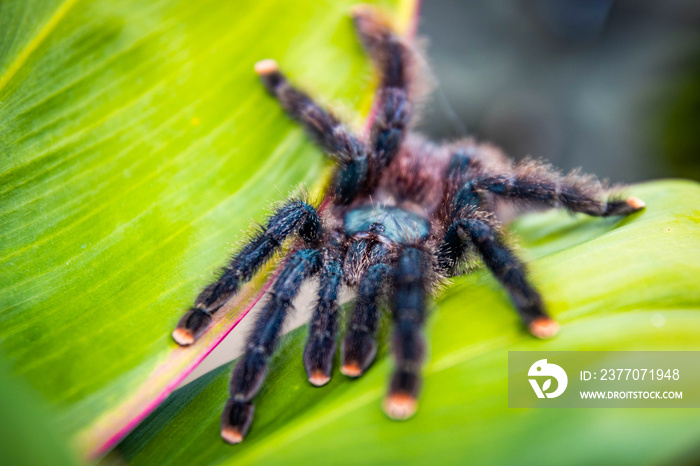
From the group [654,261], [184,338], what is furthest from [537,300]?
[184,338]

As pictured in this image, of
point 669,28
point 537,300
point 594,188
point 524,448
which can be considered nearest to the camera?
point 524,448

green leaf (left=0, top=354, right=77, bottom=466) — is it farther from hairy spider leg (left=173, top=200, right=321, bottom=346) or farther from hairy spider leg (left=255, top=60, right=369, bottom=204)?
hairy spider leg (left=255, top=60, right=369, bottom=204)

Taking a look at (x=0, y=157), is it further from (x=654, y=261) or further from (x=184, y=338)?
(x=654, y=261)

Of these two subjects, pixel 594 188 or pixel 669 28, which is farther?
pixel 669 28

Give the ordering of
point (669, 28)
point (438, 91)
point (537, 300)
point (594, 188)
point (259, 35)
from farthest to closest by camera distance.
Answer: point (438, 91) < point (669, 28) < point (259, 35) < point (594, 188) < point (537, 300)

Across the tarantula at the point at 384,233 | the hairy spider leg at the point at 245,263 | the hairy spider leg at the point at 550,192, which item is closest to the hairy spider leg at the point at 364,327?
the tarantula at the point at 384,233

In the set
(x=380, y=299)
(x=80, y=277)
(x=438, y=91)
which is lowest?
(x=80, y=277)

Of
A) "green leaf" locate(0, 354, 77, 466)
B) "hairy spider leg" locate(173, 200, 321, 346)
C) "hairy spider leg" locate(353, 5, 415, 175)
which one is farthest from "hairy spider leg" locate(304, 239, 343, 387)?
"hairy spider leg" locate(353, 5, 415, 175)
